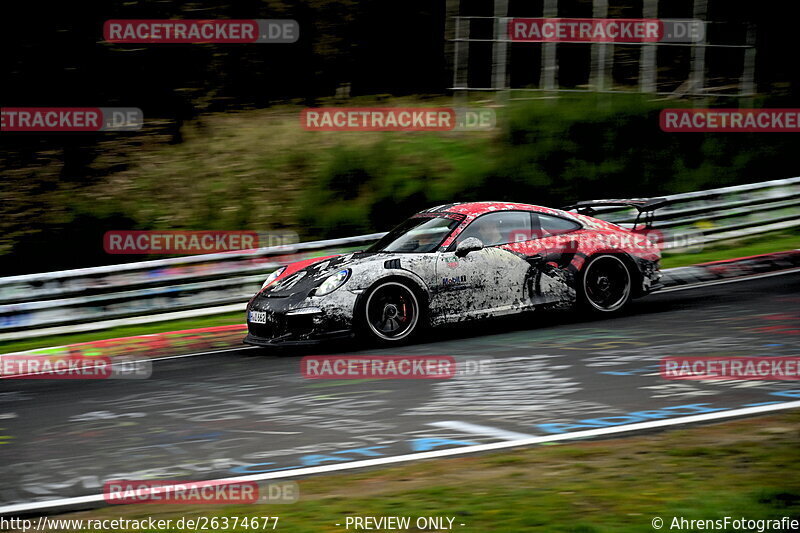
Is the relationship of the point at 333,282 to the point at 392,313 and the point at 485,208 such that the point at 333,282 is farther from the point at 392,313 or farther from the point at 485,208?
the point at 485,208

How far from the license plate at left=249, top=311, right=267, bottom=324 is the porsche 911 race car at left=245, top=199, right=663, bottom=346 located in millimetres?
10

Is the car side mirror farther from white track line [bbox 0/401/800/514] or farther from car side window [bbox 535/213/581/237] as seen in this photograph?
white track line [bbox 0/401/800/514]

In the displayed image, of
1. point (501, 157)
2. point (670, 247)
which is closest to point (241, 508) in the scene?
point (670, 247)

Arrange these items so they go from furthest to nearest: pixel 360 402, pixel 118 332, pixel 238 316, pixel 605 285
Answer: pixel 238 316
pixel 118 332
pixel 605 285
pixel 360 402

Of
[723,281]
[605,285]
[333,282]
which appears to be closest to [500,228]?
[605,285]

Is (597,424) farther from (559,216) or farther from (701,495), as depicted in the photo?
(559,216)

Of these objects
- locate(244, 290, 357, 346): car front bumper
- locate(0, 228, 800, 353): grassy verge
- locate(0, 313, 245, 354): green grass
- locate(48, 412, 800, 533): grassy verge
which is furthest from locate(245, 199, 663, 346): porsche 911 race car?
locate(48, 412, 800, 533): grassy verge

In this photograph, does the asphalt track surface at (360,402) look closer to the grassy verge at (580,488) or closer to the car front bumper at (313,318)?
the car front bumper at (313,318)

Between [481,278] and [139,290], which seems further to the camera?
[139,290]

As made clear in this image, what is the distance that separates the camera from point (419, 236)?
35.5 feet

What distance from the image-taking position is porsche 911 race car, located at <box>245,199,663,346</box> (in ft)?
33.0

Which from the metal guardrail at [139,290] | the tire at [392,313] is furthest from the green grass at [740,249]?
the tire at [392,313]

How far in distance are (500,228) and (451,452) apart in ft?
15.2

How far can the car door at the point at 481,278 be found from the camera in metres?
10.3
